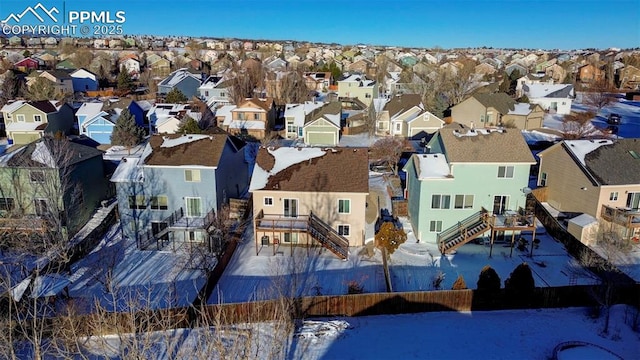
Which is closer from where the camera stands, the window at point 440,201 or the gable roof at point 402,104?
the window at point 440,201

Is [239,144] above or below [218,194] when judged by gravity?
above

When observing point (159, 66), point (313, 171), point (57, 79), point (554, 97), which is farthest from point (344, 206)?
point (159, 66)

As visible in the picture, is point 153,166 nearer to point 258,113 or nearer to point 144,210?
point 144,210

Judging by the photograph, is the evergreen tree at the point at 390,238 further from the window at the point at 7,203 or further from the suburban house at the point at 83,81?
the suburban house at the point at 83,81

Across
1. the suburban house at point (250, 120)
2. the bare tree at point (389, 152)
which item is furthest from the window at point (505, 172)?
the suburban house at point (250, 120)

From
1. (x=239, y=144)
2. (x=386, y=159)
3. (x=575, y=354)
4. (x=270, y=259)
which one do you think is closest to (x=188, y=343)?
(x=270, y=259)

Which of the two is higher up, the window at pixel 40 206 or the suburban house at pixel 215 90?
the suburban house at pixel 215 90
